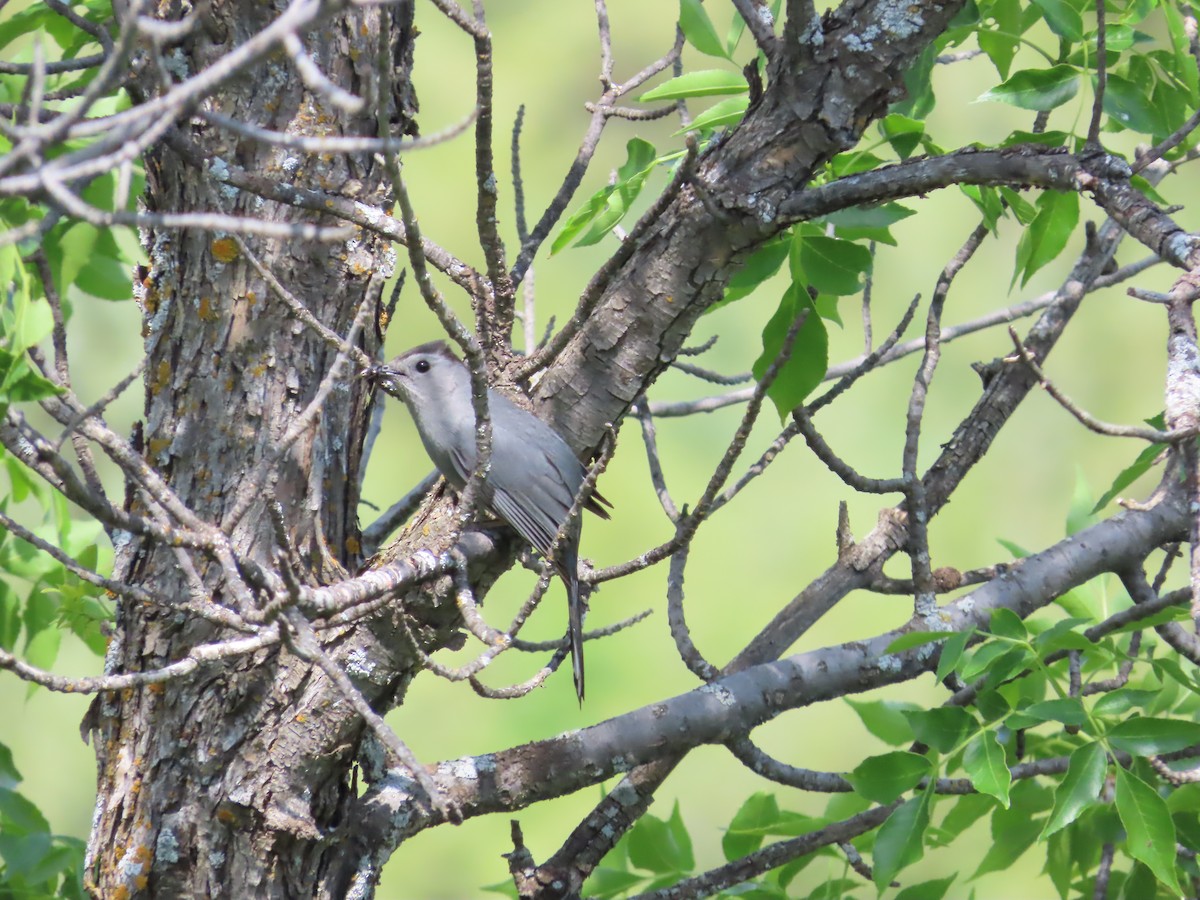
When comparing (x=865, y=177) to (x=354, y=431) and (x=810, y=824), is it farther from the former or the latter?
(x=810, y=824)

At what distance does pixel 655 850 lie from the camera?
7.00 ft

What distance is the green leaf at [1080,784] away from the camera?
1.55 m

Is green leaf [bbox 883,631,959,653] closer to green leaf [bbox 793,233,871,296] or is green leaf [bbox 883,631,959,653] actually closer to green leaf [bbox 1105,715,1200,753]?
green leaf [bbox 1105,715,1200,753]

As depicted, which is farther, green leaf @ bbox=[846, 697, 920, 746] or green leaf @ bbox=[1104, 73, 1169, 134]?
green leaf @ bbox=[846, 697, 920, 746]

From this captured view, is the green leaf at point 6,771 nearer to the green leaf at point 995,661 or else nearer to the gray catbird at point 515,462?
the gray catbird at point 515,462

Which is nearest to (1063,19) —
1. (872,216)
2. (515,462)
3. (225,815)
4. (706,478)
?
(872,216)

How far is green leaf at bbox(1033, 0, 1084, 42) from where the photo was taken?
1.69m

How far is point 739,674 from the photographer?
1908mm

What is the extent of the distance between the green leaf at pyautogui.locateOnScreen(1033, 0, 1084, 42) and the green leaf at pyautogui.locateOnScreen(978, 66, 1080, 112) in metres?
0.05

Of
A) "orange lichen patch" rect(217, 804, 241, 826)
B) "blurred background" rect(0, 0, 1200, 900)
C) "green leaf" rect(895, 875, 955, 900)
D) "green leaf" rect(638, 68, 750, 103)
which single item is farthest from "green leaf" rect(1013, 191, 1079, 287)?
"blurred background" rect(0, 0, 1200, 900)

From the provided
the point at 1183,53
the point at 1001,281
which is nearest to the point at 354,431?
the point at 1183,53

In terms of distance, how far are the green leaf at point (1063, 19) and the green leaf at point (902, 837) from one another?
1.13m

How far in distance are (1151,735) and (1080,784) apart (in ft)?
0.46

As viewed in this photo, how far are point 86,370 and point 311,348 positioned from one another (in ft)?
10.5
